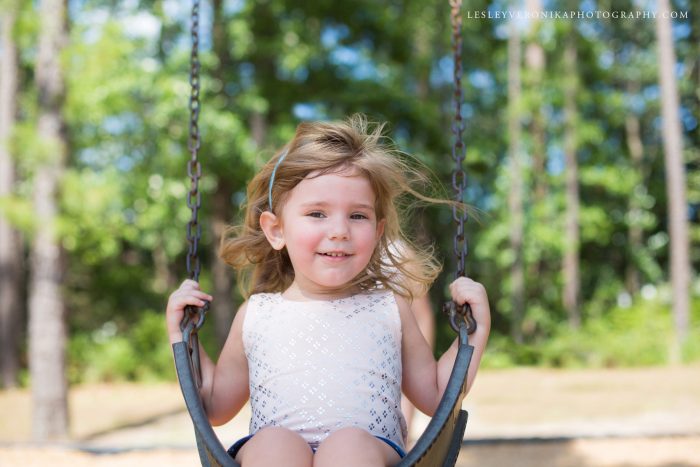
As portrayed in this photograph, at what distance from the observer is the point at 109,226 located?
21.2 feet

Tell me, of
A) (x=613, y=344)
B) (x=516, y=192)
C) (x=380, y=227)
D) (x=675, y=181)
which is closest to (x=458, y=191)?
(x=380, y=227)

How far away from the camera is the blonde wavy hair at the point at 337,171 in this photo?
6.33 feet

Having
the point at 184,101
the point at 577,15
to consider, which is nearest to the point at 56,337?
the point at 184,101

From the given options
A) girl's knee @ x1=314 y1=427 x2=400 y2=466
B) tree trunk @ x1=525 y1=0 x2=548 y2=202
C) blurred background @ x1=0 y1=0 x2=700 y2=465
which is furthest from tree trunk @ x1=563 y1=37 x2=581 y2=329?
girl's knee @ x1=314 y1=427 x2=400 y2=466

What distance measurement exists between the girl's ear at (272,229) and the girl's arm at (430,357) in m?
0.34

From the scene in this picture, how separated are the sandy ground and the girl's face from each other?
3009 millimetres

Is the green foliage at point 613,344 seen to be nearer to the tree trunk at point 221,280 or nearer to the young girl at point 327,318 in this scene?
the tree trunk at point 221,280

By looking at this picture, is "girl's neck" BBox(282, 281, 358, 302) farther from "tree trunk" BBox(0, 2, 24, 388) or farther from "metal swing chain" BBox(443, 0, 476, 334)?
"tree trunk" BBox(0, 2, 24, 388)

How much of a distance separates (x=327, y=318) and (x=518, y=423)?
530 centimetres

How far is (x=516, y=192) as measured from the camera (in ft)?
44.7

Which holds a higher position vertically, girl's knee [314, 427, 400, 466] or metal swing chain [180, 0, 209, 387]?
metal swing chain [180, 0, 209, 387]

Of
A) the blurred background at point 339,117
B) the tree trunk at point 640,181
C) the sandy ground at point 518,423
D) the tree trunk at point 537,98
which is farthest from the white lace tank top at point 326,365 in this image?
the tree trunk at point 640,181

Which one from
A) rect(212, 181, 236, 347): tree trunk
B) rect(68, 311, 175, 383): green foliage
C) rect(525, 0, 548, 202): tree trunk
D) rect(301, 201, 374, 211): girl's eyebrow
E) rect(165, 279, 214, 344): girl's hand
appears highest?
rect(525, 0, 548, 202): tree trunk

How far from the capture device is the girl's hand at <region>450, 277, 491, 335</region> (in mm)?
1878
